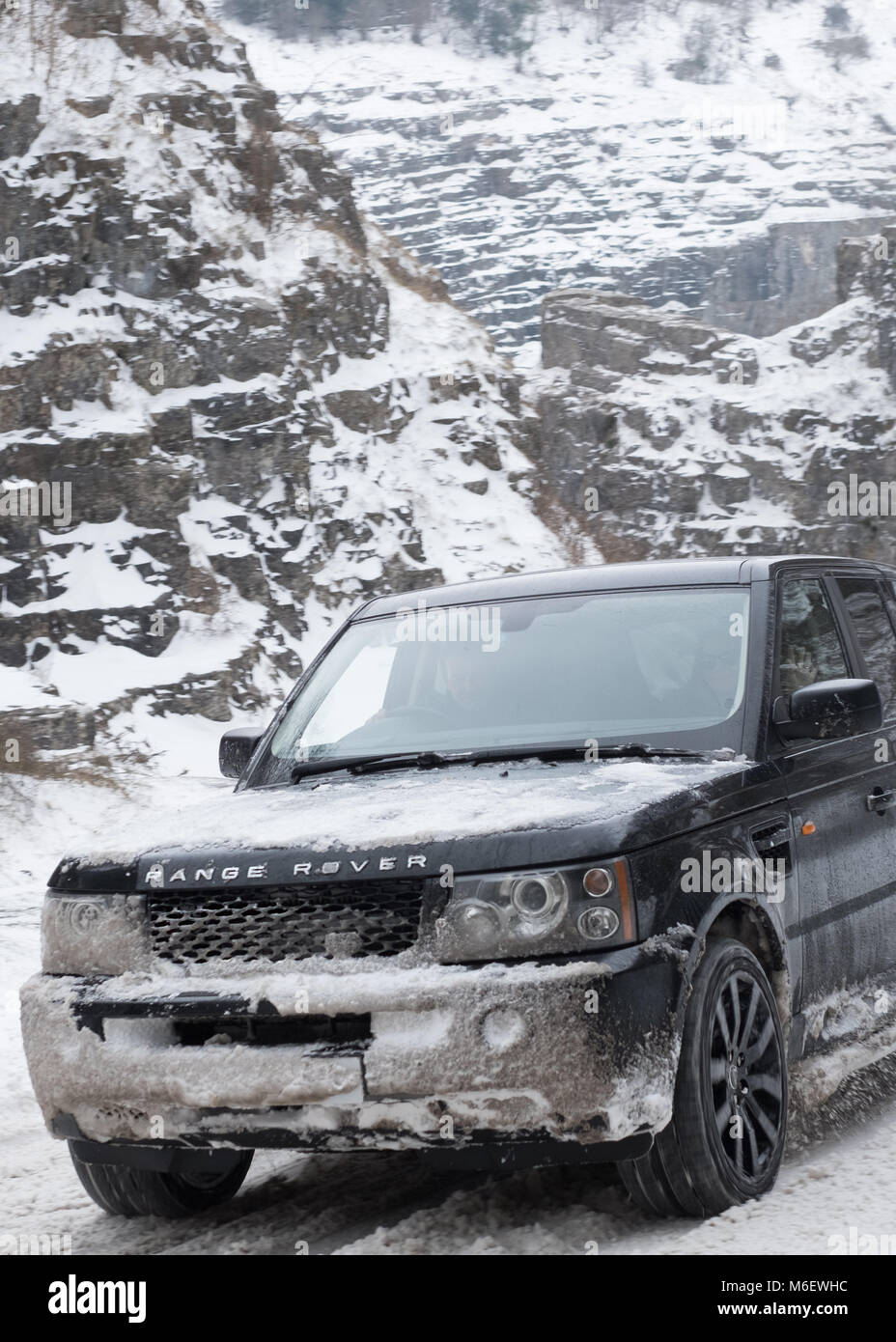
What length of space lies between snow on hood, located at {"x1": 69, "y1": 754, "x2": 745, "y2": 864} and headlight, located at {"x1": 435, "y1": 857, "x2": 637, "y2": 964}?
0.43 ft

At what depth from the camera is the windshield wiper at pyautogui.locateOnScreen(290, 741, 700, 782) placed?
4.55 meters

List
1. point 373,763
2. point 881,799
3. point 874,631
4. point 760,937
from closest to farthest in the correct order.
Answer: point 760,937, point 373,763, point 881,799, point 874,631

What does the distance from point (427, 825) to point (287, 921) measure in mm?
424

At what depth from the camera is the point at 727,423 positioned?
48812 mm

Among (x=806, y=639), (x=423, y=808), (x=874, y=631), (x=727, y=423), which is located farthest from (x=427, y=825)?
(x=727, y=423)

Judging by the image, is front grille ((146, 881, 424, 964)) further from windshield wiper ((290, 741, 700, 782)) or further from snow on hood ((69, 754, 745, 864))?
windshield wiper ((290, 741, 700, 782))

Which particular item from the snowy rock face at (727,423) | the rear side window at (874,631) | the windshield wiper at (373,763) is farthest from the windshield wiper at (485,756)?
the snowy rock face at (727,423)

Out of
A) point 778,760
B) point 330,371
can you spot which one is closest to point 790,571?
point 778,760

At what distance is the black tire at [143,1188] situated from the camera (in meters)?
4.50

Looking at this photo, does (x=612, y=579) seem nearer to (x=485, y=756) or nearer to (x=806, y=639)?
(x=806, y=639)

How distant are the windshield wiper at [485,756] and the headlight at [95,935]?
978mm

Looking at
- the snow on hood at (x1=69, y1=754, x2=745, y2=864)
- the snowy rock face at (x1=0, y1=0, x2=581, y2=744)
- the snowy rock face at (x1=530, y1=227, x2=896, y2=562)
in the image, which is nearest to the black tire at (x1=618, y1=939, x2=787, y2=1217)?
the snow on hood at (x1=69, y1=754, x2=745, y2=864)

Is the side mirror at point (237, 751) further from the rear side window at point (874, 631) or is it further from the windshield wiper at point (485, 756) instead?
the rear side window at point (874, 631)
